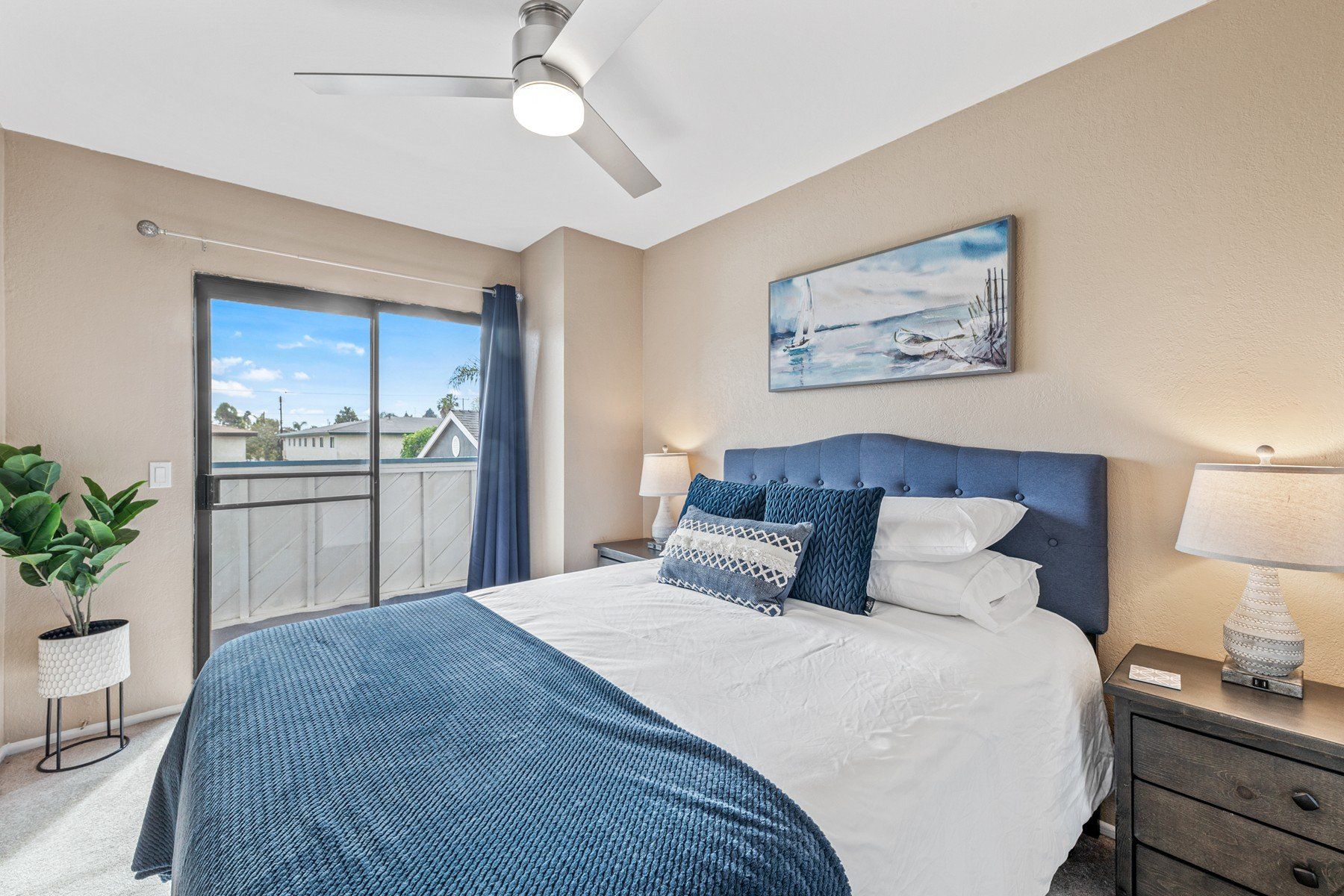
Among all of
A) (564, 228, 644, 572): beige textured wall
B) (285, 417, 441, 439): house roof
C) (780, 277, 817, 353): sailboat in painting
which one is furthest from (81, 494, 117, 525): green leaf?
(780, 277, 817, 353): sailboat in painting

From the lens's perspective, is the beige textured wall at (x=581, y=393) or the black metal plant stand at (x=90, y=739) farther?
the beige textured wall at (x=581, y=393)

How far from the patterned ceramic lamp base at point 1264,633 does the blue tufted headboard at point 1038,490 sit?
1.16 ft

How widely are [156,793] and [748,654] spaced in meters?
1.60

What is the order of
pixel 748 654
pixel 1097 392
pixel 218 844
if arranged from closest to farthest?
pixel 218 844, pixel 748 654, pixel 1097 392

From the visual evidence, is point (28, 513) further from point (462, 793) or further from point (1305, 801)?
point (1305, 801)

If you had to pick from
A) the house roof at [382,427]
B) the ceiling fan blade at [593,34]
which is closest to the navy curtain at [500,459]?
the house roof at [382,427]

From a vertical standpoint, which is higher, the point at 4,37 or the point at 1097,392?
the point at 4,37

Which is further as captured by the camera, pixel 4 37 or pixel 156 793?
pixel 4 37

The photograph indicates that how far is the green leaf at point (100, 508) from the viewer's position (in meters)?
2.22

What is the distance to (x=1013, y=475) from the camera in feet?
6.57

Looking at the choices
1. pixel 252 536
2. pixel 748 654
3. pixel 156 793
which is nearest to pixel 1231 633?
pixel 748 654

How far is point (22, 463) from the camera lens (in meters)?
2.12

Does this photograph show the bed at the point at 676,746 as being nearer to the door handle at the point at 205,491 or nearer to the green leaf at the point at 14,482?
the green leaf at the point at 14,482

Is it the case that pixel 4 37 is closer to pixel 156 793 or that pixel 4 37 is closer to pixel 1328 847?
pixel 156 793
